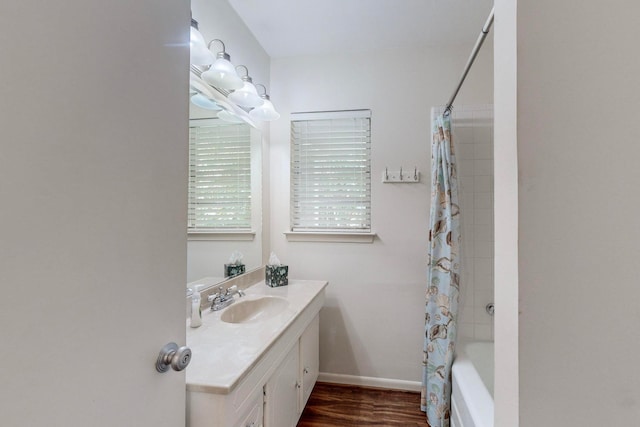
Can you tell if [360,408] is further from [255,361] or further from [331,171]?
[331,171]

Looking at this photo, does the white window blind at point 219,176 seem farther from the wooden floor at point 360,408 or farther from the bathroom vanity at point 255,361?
the wooden floor at point 360,408

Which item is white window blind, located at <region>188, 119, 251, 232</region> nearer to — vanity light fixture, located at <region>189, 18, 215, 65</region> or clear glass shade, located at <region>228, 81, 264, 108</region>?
clear glass shade, located at <region>228, 81, 264, 108</region>

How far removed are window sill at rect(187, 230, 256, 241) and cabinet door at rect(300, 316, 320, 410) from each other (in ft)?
2.34

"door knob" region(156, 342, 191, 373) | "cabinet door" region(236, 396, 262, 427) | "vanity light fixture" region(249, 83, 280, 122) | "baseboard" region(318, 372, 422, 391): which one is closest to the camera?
"door knob" region(156, 342, 191, 373)

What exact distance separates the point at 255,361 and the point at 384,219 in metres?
1.44

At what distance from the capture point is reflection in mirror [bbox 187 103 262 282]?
56.4 inches

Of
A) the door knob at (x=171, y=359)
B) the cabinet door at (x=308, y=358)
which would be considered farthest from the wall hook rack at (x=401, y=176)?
the door knob at (x=171, y=359)

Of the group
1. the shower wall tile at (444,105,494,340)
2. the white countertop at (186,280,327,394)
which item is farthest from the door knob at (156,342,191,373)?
the shower wall tile at (444,105,494,340)

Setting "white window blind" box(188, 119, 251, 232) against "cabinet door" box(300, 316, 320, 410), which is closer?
"white window blind" box(188, 119, 251, 232)

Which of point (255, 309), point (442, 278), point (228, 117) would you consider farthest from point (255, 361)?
point (228, 117)

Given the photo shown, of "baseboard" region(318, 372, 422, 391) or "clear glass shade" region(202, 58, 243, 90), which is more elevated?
"clear glass shade" region(202, 58, 243, 90)

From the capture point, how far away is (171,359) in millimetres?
606

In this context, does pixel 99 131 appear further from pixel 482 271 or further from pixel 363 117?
pixel 482 271

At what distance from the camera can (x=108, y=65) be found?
0.49 m
